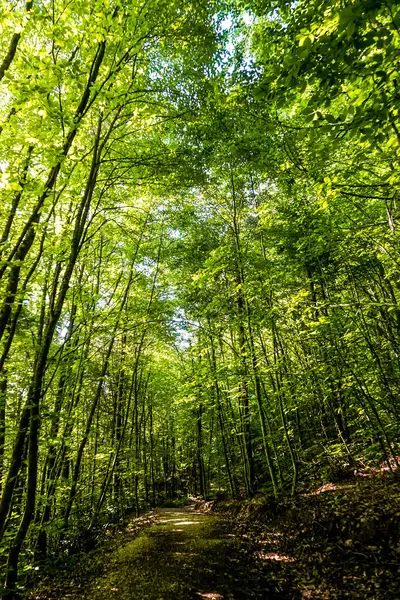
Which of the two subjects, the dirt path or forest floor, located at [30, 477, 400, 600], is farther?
the dirt path

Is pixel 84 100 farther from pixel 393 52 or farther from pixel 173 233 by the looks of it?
pixel 173 233

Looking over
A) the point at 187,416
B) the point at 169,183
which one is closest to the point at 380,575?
the point at 169,183

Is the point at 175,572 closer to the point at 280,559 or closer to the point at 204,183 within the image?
the point at 280,559

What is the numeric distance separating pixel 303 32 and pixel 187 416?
17.2m

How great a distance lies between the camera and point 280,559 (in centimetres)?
532

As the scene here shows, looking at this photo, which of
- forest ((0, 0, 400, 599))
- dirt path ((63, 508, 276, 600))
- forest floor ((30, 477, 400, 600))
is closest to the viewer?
forest ((0, 0, 400, 599))

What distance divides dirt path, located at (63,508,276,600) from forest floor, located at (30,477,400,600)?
2 centimetres

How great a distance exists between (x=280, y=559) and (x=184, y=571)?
1664 mm

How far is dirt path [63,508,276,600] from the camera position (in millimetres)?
4473

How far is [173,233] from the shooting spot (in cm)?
1261

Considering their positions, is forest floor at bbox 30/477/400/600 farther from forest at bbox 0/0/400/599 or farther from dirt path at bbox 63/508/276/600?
forest at bbox 0/0/400/599

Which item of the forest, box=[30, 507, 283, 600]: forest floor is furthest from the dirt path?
the forest

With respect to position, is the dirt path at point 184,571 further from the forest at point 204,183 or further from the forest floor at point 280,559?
the forest at point 204,183

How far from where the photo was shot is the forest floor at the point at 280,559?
14.0 ft
